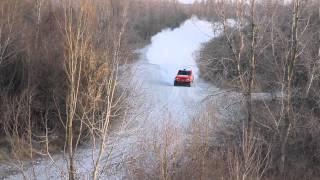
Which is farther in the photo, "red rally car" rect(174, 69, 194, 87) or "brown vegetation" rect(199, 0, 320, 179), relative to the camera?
"red rally car" rect(174, 69, 194, 87)

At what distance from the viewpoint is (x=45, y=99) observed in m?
30.4

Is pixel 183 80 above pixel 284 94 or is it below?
below

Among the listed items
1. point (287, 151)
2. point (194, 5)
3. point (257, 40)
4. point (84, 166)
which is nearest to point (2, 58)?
point (84, 166)

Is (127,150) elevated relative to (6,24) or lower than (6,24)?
lower

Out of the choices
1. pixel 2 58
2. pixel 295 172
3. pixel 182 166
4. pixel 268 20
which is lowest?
pixel 295 172

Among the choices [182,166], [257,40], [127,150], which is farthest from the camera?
[257,40]

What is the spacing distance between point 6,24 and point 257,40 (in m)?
14.5

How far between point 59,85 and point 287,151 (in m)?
12.6

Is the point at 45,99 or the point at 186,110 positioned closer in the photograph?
the point at 45,99

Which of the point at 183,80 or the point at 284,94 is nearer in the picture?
the point at 284,94

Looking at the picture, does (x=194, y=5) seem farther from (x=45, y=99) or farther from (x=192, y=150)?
(x=192, y=150)

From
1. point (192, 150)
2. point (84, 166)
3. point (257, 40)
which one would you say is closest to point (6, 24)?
point (84, 166)

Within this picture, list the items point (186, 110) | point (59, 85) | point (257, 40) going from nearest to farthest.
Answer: point (257, 40) → point (59, 85) → point (186, 110)

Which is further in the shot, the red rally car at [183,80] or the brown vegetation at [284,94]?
the red rally car at [183,80]
